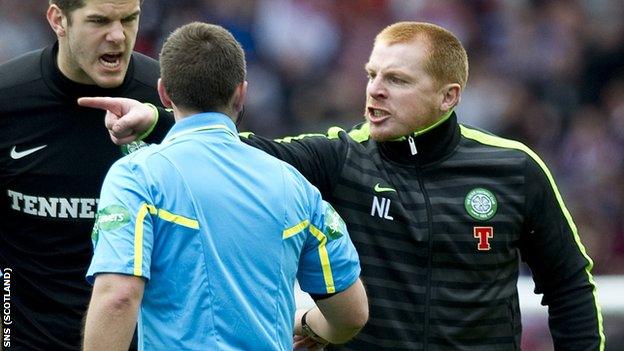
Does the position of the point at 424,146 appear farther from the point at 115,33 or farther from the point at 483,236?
the point at 115,33

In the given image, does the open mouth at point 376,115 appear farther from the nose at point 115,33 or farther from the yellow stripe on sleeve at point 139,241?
the yellow stripe on sleeve at point 139,241

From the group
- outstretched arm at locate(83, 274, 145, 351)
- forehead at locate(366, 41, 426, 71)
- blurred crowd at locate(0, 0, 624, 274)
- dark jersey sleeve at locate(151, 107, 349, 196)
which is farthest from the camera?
blurred crowd at locate(0, 0, 624, 274)

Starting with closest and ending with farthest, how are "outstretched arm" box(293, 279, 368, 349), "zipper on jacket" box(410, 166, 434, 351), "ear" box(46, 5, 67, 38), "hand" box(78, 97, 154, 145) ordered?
"outstretched arm" box(293, 279, 368, 349) < "hand" box(78, 97, 154, 145) < "zipper on jacket" box(410, 166, 434, 351) < "ear" box(46, 5, 67, 38)

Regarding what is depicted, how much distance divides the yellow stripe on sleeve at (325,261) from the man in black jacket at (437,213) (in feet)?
2.57

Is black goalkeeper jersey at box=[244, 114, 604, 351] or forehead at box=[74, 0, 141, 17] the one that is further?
forehead at box=[74, 0, 141, 17]

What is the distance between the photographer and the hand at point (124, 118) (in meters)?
4.34

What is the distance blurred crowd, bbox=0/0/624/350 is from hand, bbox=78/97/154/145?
240 inches

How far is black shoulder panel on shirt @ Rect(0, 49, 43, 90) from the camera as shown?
5211 millimetres

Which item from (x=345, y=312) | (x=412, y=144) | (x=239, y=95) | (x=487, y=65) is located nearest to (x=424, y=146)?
(x=412, y=144)

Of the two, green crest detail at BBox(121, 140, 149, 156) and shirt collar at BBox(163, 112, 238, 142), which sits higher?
shirt collar at BBox(163, 112, 238, 142)

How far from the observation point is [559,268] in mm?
5070

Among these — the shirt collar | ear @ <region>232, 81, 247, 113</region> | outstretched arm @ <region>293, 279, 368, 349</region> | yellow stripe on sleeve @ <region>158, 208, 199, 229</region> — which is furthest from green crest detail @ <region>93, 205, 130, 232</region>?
outstretched arm @ <region>293, 279, 368, 349</region>

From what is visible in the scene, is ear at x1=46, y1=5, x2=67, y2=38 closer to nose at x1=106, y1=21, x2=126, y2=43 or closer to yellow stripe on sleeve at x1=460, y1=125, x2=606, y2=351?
nose at x1=106, y1=21, x2=126, y2=43
